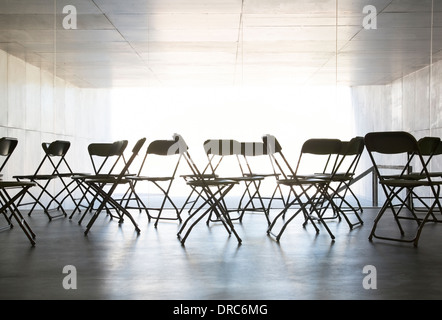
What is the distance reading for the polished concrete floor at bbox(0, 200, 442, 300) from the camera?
2260mm

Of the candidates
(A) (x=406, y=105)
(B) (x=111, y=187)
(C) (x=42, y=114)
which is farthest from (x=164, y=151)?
(A) (x=406, y=105)

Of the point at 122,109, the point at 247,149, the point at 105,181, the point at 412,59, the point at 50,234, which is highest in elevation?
the point at 412,59

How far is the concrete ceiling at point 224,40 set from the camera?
215 inches

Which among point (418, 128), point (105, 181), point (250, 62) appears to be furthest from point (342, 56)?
point (105, 181)

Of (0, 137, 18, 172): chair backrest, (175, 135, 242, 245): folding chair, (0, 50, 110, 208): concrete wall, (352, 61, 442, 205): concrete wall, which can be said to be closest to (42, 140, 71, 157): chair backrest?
(0, 137, 18, 172): chair backrest

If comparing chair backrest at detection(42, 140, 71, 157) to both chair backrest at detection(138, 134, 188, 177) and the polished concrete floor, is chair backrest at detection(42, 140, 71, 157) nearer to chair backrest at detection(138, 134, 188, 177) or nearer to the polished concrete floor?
chair backrest at detection(138, 134, 188, 177)

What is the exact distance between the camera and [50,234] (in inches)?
169

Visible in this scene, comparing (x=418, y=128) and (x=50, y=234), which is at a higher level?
(x=418, y=128)

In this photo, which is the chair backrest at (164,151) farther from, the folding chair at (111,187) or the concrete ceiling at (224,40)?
the concrete ceiling at (224,40)

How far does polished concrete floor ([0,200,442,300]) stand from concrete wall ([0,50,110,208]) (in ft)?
11.4

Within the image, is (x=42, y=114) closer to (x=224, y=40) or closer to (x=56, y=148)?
(x=56, y=148)

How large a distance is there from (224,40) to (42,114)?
377 centimetres
